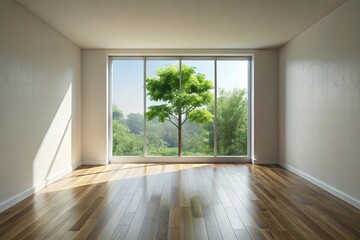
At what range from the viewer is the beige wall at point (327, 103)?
12.6ft

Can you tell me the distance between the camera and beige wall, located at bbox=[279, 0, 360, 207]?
3855 mm

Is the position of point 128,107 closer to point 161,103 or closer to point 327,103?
point 161,103


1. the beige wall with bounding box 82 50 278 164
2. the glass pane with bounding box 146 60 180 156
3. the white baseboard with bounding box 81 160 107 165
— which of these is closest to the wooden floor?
the white baseboard with bounding box 81 160 107 165

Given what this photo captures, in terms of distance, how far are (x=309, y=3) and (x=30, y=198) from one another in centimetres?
466

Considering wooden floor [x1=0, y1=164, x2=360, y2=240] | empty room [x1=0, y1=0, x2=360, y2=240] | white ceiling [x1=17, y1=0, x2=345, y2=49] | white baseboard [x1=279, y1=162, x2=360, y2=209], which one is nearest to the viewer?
wooden floor [x1=0, y1=164, x2=360, y2=240]

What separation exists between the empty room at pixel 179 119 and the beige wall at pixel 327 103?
27mm

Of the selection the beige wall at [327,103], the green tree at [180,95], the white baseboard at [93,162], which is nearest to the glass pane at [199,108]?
the green tree at [180,95]

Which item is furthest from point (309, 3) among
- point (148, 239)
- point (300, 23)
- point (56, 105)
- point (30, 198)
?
point (30, 198)

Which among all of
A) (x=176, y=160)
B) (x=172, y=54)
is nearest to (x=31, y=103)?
(x=172, y=54)

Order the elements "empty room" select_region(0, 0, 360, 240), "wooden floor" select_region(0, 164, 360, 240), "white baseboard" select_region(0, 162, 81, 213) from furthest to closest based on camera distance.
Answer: "white baseboard" select_region(0, 162, 81, 213)
"empty room" select_region(0, 0, 360, 240)
"wooden floor" select_region(0, 164, 360, 240)

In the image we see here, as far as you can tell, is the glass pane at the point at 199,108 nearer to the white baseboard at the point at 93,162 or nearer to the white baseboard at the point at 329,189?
the white baseboard at the point at 93,162

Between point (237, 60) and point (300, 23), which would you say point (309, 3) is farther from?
point (237, 60)

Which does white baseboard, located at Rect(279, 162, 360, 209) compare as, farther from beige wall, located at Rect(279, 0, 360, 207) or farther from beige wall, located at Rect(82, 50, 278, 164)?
beige wall, located at Rect(82, 50, 278, 164)

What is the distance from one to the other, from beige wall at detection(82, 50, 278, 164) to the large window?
0.28 meters
